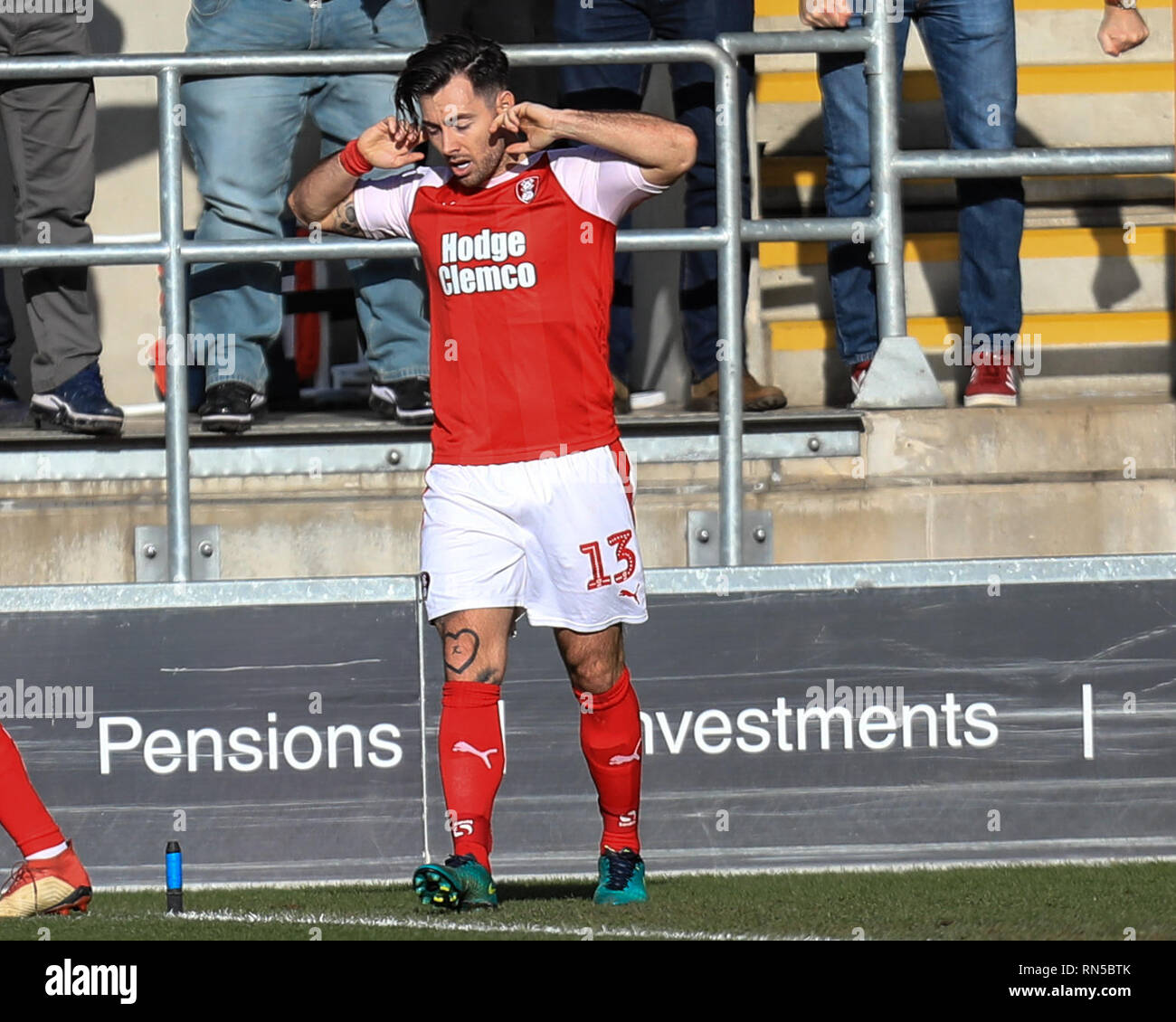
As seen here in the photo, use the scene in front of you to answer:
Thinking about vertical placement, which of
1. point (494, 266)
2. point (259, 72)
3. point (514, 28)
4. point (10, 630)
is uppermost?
point (514, 28)

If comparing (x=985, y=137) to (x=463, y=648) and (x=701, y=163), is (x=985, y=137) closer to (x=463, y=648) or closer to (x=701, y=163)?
(x=701, y=163)

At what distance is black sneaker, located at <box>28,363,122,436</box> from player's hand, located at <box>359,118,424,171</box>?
1.62 metres

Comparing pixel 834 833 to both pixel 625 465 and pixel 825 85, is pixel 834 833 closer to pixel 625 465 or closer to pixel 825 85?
pixel 625 465

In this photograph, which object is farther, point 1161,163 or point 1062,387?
point 1062,387

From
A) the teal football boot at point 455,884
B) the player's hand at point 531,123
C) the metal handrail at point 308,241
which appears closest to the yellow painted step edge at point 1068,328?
the metal handrail at point 308,241

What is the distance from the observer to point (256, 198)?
275 inches

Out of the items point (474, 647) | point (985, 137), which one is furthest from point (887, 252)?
point (474, 647)

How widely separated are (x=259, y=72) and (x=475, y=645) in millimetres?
2094

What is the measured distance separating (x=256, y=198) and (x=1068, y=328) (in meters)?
3.35

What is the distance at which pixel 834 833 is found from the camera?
652 centimetres

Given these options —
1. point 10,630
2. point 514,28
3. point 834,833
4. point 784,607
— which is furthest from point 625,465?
point 514,28

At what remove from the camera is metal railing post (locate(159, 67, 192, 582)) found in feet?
21.0

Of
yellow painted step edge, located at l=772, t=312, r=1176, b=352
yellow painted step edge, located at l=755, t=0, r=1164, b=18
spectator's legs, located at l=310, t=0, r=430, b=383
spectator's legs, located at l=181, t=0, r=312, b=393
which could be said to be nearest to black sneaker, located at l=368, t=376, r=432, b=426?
spectator's legs, located at l=310, t=0, r=430, b=383

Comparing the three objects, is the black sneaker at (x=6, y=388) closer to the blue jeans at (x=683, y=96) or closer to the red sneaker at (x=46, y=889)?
the blue jeans at (x=683, y=96)
